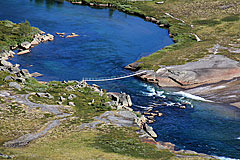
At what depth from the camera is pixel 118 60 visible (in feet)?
361

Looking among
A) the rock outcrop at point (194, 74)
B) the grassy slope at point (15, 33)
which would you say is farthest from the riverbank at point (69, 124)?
the grassy slope at point (15, 33)

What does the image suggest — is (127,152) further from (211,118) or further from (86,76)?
(86,76)

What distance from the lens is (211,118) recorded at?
76.2 metres

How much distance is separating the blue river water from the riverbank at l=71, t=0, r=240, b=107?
490cm

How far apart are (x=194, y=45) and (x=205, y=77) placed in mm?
28805

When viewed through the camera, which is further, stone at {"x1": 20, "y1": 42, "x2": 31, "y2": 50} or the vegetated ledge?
stone at {"x1": 20, "y1": 42, "x2": 31, "y2": 50}

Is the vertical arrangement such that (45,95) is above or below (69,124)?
above

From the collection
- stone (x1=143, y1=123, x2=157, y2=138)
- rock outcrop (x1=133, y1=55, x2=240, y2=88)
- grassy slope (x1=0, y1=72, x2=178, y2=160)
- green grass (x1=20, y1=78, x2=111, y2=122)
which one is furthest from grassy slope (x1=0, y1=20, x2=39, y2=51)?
stone (x1=143, y1=123, x2=157, y2=138)

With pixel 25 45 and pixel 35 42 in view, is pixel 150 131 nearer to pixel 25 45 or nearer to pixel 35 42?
pixel 25 45

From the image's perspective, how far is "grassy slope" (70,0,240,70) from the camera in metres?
110

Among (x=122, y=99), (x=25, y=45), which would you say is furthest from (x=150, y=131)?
(x=25, y=45)

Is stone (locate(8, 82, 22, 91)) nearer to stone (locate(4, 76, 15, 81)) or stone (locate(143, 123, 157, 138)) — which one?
stone (locate(4, 76, 15, 81))

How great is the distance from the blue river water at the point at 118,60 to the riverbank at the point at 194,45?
4904 millimetres

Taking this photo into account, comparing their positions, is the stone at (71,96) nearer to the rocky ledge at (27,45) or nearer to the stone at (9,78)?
the stone at (9,78)
